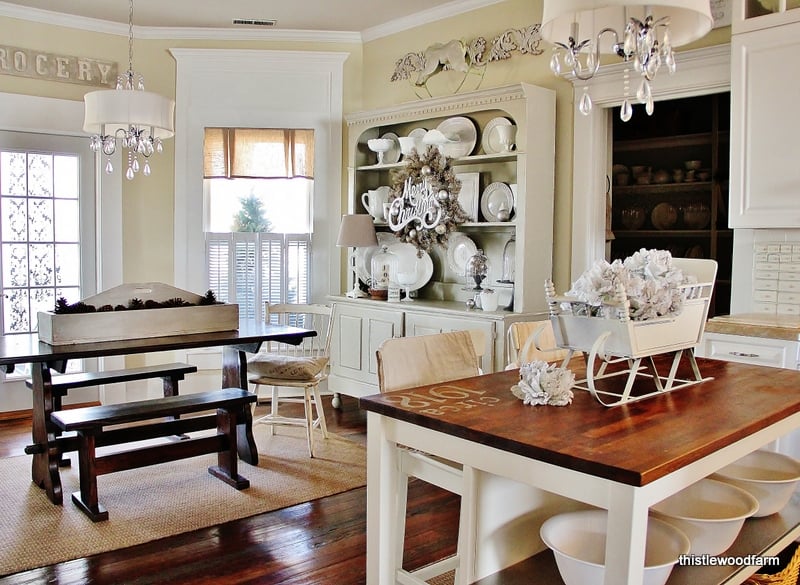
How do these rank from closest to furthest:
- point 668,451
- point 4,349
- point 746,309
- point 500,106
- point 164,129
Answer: point 668,451, point 4,349, point 746,309, point 164,129, point 500,106

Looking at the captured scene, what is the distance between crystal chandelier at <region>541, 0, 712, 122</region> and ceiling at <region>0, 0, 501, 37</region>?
2742 mm

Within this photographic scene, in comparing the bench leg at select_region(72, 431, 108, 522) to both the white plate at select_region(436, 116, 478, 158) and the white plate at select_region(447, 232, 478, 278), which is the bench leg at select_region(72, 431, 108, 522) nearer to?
the white plate at select_region(447, 232, 478, 278)

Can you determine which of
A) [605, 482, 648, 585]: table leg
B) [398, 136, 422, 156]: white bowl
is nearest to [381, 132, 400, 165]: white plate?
[398, 136, 422, 156]: white bowl

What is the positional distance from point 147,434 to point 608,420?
8.62ft

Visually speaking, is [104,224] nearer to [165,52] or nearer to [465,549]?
[165,52]

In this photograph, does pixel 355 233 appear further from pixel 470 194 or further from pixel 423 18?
pixel 423 18

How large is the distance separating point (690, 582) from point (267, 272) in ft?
14.7

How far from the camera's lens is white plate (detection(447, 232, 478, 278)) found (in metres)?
5.27

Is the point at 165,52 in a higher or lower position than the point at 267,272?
higher

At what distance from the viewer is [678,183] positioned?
18.9ft

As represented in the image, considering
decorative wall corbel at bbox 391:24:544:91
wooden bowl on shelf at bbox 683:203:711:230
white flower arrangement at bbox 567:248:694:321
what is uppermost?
decorative wall corbel at bbox 391:24:544:91

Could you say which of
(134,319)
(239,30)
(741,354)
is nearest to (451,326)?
(741,354)

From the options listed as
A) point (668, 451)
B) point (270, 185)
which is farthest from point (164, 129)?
point (668, 451)

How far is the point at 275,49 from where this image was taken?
5918mm
